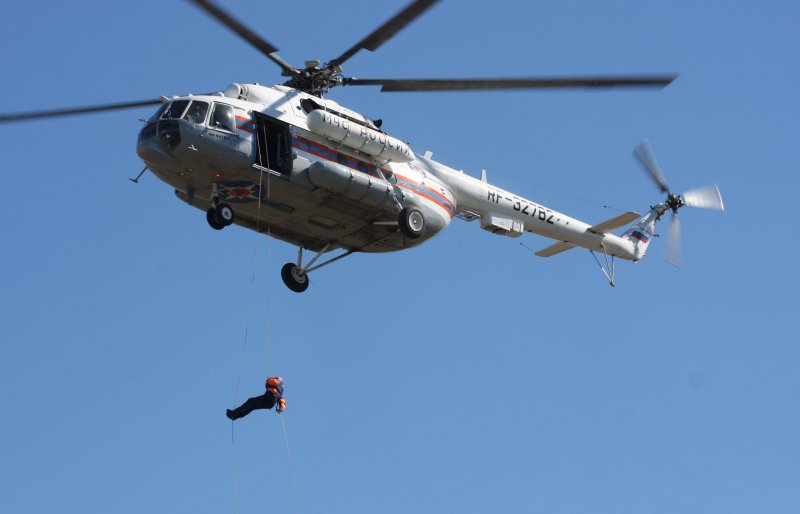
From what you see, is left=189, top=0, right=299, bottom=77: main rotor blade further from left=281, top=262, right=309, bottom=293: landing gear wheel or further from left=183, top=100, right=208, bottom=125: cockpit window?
left=281, top=262, right=309, bottom=293: landing gear wheel

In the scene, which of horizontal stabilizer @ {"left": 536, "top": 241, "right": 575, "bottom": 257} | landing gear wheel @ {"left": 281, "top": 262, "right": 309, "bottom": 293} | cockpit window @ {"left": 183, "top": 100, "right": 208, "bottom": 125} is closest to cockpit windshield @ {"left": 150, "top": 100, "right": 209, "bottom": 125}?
cockpit window @ {"left": 183, "top": 100, "right": 208, "bottom": 125}

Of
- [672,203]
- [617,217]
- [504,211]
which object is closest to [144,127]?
[504,211]

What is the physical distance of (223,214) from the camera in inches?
923

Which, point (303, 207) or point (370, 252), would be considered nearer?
point (303, 207)

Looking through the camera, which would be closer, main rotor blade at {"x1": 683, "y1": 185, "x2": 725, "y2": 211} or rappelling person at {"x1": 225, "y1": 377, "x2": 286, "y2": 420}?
rappelling person at {"x1": 225, "y1": 377, "x2": 286, "y2": 420}

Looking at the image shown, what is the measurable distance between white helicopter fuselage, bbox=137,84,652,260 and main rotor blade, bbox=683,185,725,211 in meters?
8.72

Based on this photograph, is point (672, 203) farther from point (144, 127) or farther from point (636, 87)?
point (144, 127)

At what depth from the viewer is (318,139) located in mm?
24109

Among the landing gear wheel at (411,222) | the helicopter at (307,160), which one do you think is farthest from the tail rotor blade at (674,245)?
the landing gear wheel at (411,222)

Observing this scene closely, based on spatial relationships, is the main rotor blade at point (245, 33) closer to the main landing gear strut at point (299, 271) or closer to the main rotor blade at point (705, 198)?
the main landing gear strut at point (299, 271)

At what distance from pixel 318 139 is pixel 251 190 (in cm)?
174

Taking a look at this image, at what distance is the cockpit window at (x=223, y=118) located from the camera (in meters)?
23.0

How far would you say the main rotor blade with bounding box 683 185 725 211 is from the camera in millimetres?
32656

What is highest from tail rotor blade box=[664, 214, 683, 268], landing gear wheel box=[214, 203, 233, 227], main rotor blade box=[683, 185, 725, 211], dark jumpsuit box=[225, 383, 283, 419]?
main rotor blade box=[683, 185, 725, 211]
